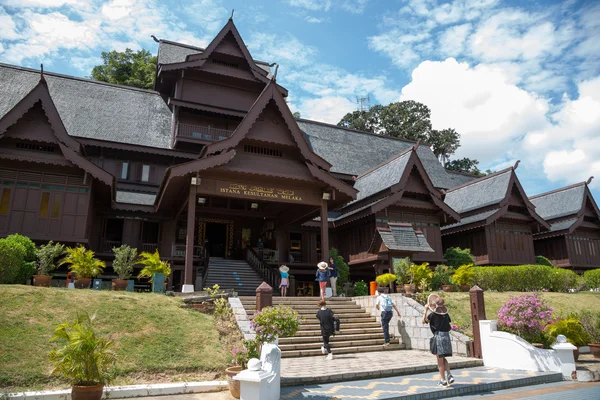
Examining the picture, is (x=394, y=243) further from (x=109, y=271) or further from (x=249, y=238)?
(x=109, y=271)

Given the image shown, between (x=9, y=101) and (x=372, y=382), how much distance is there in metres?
22.8

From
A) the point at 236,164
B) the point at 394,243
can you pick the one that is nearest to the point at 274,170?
the point at 236,164

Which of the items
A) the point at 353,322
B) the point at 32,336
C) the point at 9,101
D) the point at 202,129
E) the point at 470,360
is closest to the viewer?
the point at 32,336

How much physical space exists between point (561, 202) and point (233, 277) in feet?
77.7

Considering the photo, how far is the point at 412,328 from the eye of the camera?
43.9ft

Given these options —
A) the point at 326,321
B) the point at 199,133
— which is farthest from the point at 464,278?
the point at 199,133

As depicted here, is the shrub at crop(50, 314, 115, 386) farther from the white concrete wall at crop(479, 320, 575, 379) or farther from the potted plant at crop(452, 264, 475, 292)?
the potted plant at crop(452, 264, 475, 292)

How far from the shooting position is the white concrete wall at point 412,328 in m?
12.1

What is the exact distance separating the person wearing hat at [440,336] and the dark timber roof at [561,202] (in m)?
24.4

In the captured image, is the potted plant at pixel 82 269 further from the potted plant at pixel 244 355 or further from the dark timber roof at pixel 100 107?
the dark timber roof at pixel 100 107

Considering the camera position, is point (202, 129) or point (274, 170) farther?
point (202, 129)

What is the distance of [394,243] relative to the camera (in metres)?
19.5

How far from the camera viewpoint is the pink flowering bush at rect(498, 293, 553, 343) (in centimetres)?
1100

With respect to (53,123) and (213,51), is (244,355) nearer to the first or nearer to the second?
A: (53,123)
